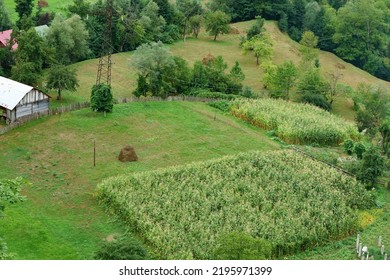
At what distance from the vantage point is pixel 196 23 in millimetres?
95875

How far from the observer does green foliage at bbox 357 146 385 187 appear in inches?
2023

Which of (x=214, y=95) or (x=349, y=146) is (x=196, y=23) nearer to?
(x=214, y=95)

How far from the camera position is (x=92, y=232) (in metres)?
42.8

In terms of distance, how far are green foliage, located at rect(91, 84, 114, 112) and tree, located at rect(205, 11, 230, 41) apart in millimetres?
36610

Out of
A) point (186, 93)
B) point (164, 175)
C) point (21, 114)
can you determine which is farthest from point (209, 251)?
point (186, 93)

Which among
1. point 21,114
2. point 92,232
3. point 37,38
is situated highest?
point 37,38

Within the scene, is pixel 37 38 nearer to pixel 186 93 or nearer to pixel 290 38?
pixel 186 93

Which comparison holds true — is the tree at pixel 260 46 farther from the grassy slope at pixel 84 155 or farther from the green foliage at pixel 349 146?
the green foliage at pixel 349 146

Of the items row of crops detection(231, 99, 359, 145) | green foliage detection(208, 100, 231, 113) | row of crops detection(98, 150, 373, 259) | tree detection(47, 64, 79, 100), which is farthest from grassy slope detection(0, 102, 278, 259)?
tree detection(47, 64, 79, 100)

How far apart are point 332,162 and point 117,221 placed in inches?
829

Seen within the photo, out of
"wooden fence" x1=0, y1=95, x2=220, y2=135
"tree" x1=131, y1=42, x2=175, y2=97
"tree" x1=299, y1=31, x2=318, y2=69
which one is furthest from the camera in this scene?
"tree" x1=299, y1=31, x2=318, y2=69

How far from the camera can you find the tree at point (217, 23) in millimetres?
94188

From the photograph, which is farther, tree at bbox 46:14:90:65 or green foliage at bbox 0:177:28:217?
tree at bbox 46:14:90:65

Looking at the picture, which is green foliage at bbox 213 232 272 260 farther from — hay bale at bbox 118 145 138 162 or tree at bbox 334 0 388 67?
tree at bbox 334 0 388 67
